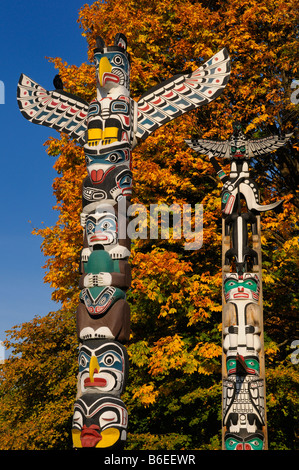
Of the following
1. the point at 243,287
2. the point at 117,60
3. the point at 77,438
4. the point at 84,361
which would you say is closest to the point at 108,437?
the point at 77,438

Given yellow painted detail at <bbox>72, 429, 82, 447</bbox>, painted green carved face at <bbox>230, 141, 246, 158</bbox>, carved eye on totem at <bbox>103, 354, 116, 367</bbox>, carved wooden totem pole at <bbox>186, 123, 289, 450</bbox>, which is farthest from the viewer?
painted green carved face at <bbox>230, 141, 246, 158</bbox>

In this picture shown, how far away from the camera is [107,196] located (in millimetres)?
8758

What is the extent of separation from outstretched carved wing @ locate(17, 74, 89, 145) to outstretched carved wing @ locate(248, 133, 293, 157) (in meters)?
3.82

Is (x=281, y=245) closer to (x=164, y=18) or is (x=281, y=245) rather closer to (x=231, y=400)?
(x=231, y=400)

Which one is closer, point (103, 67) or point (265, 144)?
point (103, 67)

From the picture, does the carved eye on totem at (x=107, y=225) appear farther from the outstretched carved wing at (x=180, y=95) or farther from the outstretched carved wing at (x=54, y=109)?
the outstretched carved wing at (x=54, y=109)

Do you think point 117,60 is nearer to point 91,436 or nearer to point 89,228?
point 89,228

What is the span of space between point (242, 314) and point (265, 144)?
3715mm

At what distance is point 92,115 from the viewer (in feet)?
31.0

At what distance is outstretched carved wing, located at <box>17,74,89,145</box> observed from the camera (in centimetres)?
1046

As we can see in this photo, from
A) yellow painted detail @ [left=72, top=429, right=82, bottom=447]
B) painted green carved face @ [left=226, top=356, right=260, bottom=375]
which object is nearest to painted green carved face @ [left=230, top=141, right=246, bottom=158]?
painted green carved face @ [left=226, top=356, right=260, bottom=375]

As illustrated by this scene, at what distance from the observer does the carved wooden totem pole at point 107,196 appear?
7551 millimetres

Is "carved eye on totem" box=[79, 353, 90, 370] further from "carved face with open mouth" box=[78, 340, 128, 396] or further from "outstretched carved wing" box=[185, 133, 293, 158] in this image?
"outstretched carved wing" box=[185, 133, 293, 158]

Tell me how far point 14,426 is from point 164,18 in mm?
13021
